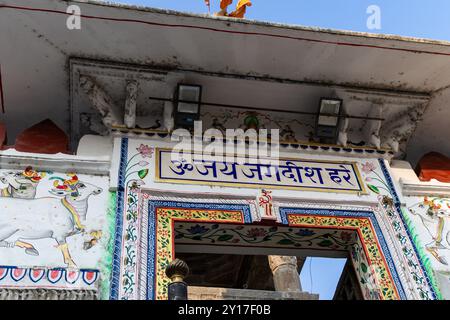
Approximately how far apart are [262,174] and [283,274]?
4.62m

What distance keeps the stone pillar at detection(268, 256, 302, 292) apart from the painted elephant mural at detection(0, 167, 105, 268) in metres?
5.05

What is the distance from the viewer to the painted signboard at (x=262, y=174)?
636cm

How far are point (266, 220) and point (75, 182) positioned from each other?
1683mm

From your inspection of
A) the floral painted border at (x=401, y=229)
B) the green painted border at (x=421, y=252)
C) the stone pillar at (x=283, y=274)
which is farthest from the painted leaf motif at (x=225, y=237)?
the stone pillar at (x=283, y=274)

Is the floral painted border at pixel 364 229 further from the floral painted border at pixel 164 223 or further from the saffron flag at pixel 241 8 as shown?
the saffron flag at pixel 241 8

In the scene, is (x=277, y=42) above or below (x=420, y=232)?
above

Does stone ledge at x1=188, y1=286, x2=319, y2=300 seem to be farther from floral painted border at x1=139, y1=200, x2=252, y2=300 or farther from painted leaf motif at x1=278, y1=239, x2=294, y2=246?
floral painted border at x1=139, y1=200, x2=252, y2=300

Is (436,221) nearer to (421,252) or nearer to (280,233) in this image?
(421,252)

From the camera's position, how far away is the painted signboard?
20.9 ft

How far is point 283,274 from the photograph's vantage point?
35.5 feet

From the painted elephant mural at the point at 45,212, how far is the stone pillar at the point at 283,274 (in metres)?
5.05

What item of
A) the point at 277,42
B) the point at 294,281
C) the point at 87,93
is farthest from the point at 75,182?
the point at 294,281

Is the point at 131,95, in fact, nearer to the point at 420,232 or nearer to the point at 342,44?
the point at 342,44

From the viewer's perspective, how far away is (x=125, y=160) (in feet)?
21.0
